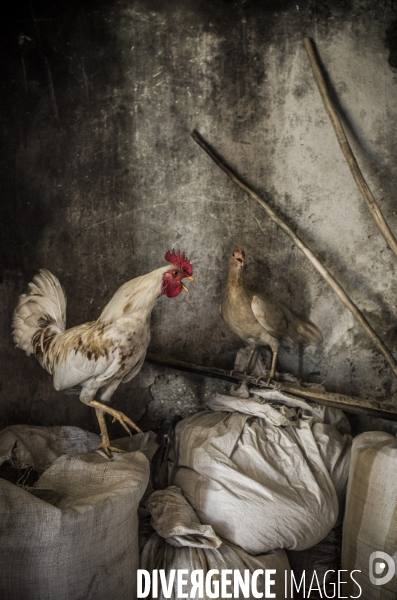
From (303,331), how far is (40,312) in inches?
52.0

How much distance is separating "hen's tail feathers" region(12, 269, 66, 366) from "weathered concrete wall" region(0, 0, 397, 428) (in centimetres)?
48

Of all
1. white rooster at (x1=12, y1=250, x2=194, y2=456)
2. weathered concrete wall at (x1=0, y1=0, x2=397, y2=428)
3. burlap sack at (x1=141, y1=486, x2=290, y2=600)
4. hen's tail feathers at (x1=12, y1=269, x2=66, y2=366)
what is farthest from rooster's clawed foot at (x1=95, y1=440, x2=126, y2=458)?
weathered concrete wall at (x1=0, y1=0, x2=397, y2=428)

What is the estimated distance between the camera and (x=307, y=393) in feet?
7.98

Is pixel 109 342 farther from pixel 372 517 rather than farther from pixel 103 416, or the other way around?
pixel 372 517

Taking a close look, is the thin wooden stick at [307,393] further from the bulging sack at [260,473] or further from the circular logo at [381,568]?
the circular logo at [381,568]

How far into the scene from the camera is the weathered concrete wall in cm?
265

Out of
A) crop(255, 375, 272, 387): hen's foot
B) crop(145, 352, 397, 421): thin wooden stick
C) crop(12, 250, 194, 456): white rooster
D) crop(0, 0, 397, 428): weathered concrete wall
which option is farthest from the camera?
crop(0, 0, 397, 428): weathered concrete wall

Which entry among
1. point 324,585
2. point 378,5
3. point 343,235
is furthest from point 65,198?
point 324,585

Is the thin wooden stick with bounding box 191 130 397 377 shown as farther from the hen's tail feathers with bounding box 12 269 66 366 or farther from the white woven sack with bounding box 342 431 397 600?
the hen's tail feathers with bounding box 12 269 66 366

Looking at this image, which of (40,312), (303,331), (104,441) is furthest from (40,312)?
(303,331)

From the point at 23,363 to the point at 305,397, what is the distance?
1.50 m

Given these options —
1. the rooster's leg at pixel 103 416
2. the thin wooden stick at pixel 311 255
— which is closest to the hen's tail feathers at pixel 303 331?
the thin wooden stick at pixel 311 255

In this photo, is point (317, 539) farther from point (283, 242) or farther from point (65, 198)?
point (65, 198)

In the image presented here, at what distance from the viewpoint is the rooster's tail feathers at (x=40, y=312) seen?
2193 millimetres
